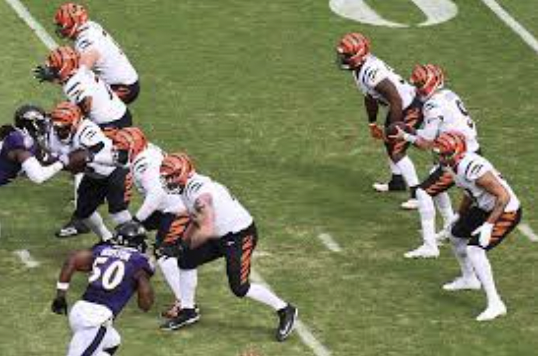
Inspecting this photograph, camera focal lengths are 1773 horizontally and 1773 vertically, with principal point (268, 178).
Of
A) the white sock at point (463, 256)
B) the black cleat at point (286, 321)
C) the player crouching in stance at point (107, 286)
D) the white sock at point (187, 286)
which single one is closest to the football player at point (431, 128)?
the white sock at point (463, 256)

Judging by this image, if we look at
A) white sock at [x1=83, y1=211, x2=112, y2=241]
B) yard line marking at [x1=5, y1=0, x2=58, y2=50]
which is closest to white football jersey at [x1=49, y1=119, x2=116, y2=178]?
white sock at [x1=83, y1=211, x2=112, y2=241]

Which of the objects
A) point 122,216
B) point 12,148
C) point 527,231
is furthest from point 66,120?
point 527,231

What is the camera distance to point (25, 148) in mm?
18203

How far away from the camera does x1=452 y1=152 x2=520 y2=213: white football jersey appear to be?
56.2ft

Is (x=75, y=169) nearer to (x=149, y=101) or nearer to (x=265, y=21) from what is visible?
(x=149, y=101)

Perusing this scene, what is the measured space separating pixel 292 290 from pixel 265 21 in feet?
26.7

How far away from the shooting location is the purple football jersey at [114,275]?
15.2 metres

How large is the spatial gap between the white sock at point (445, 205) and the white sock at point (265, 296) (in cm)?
295

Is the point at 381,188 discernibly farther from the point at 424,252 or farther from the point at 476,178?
the point at 476,178

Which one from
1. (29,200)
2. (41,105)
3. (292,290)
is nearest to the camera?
(292,290)

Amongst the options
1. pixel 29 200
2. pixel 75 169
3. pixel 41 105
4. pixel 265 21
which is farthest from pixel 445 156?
pixel 265 21

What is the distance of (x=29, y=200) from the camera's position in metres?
20.3

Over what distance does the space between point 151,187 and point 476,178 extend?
318 cm

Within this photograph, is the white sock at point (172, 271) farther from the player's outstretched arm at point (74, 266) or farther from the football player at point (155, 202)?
the player's outstretched arm at point (74, 266)
